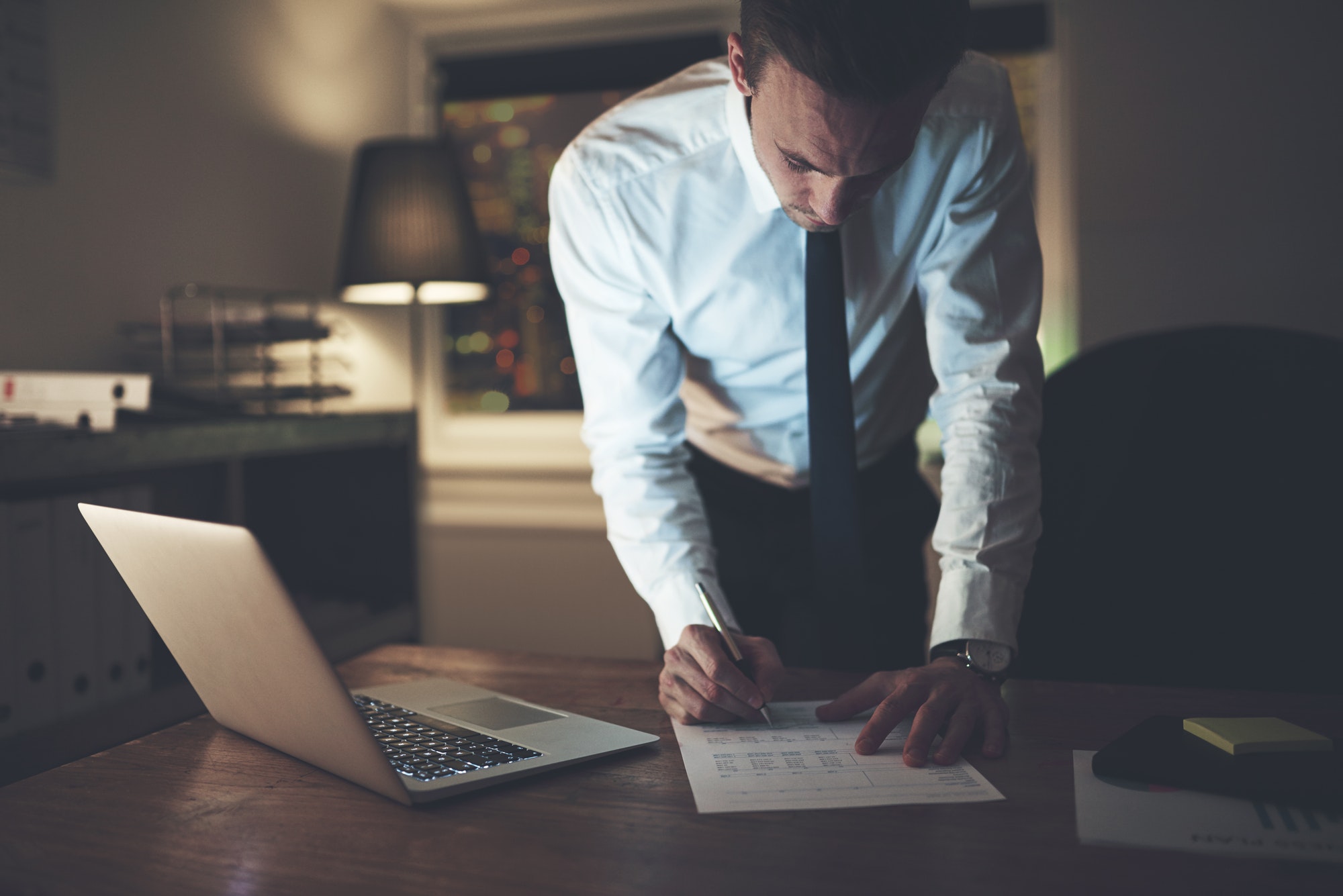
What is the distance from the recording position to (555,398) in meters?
3.26

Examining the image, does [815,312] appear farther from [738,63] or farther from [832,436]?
[738,63]

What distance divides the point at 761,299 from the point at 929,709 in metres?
0.64

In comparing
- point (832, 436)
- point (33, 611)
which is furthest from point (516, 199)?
point (832, 436)

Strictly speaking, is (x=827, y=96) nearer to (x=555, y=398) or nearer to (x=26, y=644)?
(x=26, y=644)

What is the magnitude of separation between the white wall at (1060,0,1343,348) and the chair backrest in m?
1.11

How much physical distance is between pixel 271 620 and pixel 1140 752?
624 mm

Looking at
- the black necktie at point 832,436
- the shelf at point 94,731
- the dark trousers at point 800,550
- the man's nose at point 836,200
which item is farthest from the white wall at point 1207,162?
the shelf at point 94,731

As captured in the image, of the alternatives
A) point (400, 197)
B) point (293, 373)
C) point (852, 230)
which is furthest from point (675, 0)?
point (852, 230)

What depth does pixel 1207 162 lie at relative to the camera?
225 cm

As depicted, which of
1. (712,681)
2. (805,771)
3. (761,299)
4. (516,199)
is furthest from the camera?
(516,199)

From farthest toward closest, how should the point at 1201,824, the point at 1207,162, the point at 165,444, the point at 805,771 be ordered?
the point at 1207,162 → the point at 165,444 → the point at 805,771 → the point at 1201,824

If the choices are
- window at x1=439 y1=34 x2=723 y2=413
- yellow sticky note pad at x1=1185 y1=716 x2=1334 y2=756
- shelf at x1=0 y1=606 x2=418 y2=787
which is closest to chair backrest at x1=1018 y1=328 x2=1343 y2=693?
yellow sticky note pad at x1=1185 y1=716 x2=1334 y2=756

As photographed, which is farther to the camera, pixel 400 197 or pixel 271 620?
pixel 400 197

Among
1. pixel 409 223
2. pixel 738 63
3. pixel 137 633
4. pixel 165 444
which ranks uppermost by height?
pixel 409 223
